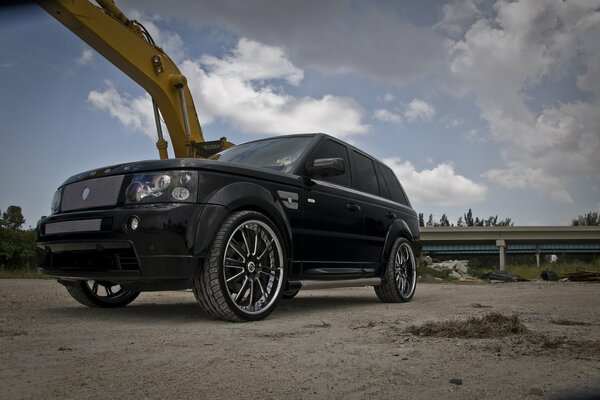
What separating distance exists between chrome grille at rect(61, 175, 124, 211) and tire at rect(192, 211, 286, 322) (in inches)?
34.2

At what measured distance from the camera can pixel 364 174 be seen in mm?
6184

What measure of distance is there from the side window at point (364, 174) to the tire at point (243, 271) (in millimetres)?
1927

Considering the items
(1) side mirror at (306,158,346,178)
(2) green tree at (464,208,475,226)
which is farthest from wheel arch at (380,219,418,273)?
(2) green tree at (464,208,475,226)

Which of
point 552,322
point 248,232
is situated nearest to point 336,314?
point 248,232

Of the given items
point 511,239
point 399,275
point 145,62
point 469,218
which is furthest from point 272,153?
point 469,218

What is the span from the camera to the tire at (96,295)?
4.85m

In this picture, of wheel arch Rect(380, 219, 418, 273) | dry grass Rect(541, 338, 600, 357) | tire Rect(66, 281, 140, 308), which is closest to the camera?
dry grass Rect(541, 338, 600, 357)

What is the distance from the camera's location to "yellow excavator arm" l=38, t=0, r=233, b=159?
34.3ft

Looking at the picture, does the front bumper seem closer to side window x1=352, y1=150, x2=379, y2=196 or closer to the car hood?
the car hood

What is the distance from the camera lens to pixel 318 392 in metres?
1.89

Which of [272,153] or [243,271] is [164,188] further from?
[272,153]

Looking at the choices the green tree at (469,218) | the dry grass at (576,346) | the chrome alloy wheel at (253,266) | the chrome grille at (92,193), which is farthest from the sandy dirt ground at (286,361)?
the green tree at (469,218)

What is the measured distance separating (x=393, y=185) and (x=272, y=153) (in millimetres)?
2449

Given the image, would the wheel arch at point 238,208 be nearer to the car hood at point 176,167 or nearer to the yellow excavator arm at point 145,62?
the car hood at point 176,167
